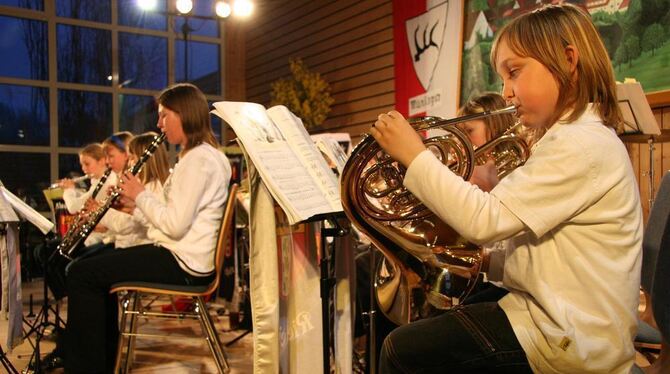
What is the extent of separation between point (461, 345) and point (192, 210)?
1743mm

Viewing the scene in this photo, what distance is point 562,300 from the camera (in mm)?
1206

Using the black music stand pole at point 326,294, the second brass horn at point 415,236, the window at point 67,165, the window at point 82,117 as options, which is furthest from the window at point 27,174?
the second brass horn at point 415,236

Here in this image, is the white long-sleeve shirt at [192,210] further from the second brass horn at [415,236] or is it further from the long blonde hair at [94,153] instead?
the long blonde hair at [94,153]

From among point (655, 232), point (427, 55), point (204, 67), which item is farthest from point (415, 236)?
point (204, 67)

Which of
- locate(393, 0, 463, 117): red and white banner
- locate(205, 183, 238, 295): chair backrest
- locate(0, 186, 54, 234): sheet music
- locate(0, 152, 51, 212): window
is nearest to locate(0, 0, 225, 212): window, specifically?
locate(0, 152, 51, 212): window

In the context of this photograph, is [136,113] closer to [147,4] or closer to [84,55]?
[84,55]

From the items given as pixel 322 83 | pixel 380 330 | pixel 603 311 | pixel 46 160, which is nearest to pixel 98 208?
pixel 380 330

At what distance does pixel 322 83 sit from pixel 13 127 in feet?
15.6

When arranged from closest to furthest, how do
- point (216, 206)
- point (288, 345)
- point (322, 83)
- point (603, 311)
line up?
point (603, 311) < point (288, 345) < point (216, 206) < point (322, 83)

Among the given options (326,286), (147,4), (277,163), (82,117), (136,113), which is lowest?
(326,286)

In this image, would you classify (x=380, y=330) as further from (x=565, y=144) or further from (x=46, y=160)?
(x=46, y=160)

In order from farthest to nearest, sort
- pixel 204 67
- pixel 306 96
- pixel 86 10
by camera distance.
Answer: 1. pixel 204 67
2. pixel 86 10
3. pixel 306 96

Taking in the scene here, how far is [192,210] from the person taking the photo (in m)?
2.72

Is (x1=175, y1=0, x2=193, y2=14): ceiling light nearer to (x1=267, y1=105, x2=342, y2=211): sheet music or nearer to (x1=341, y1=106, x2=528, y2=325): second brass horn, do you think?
(x1=267, y1=105, x2=342, y2=211): sheet music
